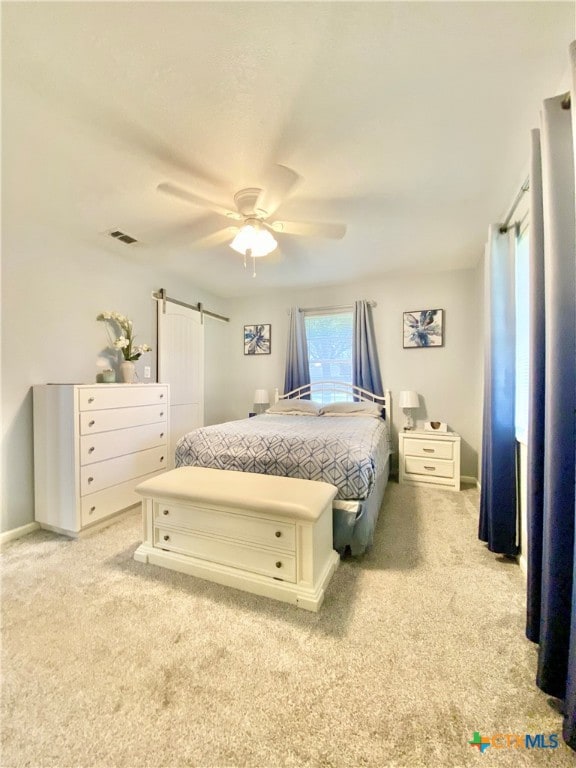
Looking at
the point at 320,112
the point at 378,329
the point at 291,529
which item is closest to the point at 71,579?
the point at 291,529

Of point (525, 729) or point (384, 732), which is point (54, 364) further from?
point (525, 729)

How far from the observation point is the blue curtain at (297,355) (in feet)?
14.0

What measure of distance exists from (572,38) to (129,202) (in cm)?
244

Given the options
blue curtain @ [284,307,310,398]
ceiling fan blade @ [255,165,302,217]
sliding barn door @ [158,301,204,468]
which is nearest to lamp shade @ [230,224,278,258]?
ceiling fan blade @ [255,165,302,217]

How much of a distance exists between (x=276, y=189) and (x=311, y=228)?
456 mm

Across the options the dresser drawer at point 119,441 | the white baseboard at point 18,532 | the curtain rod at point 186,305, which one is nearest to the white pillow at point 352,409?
the dresser drawer at point 119,441

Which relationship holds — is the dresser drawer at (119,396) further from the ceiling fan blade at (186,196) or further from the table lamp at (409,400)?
the table lamp at (409,400)

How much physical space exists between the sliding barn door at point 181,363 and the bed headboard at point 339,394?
114cm

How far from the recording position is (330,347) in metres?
4.27

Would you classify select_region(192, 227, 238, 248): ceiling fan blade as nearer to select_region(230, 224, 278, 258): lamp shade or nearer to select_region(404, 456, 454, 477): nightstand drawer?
select_region(230, 224, 278, 258): lamp shade

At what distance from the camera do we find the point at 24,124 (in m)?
1.51

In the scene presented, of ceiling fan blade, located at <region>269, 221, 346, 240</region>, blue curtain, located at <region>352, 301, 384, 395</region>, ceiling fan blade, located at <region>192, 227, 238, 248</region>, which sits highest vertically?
ceiling fan blade, located at <region>192, 227, 238, 248</region>

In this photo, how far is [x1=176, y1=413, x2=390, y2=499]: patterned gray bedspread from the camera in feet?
6.64

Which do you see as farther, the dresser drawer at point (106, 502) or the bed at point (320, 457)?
the dresser drawer at point (106, 502)
